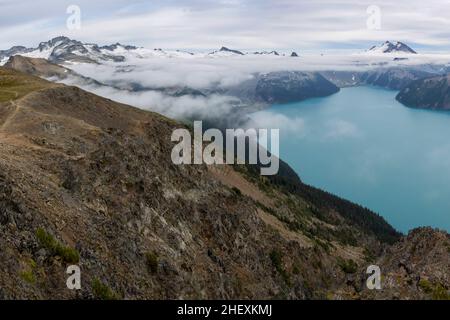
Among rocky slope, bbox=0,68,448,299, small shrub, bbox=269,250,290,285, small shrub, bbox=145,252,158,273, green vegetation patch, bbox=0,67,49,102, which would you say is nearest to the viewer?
rocky slope, bbox=0,68,448,299

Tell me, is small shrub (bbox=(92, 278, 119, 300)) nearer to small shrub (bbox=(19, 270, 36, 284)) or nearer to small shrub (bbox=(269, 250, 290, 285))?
small shrub (bbox=(19, 270, 36, 284))

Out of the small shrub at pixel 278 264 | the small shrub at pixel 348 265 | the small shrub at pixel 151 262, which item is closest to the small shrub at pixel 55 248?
the small shrub at pixel 151 262

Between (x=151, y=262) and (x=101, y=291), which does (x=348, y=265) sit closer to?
(x=151, y=262)

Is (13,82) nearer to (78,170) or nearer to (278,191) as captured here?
(78,170)

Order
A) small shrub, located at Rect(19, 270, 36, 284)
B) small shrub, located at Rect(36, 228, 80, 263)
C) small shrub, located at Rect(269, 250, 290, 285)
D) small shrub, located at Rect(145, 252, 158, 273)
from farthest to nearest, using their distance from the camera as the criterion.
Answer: small shrub, located at Rect(269, 250, 290, 285)
small shrub, located at Rect(145, 252, 158, 273)
small shrub, located at Rect(36, 228, 80, 263)
small shrub, located at Rect(19, 270, 36, 284)

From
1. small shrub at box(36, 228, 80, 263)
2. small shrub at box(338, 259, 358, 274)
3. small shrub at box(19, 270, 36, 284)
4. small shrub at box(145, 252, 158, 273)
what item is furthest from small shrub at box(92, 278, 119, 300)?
small shrub at box(338, 259, 358, 274)
